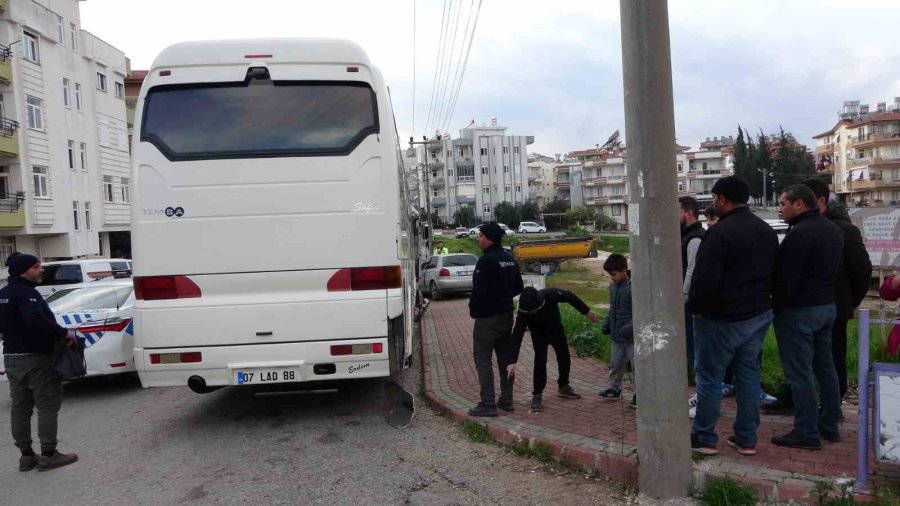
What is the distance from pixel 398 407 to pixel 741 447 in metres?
3.52

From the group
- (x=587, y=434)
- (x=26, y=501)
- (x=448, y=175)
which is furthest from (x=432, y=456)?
(x=448, y=175)

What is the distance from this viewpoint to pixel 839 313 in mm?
4910

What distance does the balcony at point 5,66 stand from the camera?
93.1ft

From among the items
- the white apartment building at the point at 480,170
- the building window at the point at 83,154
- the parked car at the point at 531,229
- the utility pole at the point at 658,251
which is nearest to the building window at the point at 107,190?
the building window at the point at 83,154

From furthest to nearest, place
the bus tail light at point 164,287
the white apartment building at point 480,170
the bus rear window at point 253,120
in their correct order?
the white apartment building at point 480,170, the bus rear window at point 253,120, the bus tail light at point 164,287

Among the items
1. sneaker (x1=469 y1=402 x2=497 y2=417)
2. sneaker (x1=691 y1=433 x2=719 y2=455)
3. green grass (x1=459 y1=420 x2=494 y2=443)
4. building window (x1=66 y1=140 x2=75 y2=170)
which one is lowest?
green grass (x1=459 y1=420 x2=494 y2=443)

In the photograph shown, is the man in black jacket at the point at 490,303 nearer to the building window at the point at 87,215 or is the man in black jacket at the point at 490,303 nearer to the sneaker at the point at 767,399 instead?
the sneaker at the point at 767,399

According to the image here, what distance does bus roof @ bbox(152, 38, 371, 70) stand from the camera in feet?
19.6

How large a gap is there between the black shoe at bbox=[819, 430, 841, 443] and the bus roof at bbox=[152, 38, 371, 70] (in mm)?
4979

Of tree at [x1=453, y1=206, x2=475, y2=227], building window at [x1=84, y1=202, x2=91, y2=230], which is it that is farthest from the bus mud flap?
tree at [x1=453, y1=206, x2=475, y2=227]

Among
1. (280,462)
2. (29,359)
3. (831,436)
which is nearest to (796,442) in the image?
(831,436)

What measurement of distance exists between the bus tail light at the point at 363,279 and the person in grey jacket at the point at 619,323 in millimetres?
2013

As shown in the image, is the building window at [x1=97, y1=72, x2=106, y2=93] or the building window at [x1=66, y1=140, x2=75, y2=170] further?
the building window at [x1=97, y1=72, x2=106, y2=93]

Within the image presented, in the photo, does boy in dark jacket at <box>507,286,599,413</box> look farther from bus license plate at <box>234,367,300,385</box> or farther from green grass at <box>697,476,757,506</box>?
green grass at <box>697,476,757,506</box>
